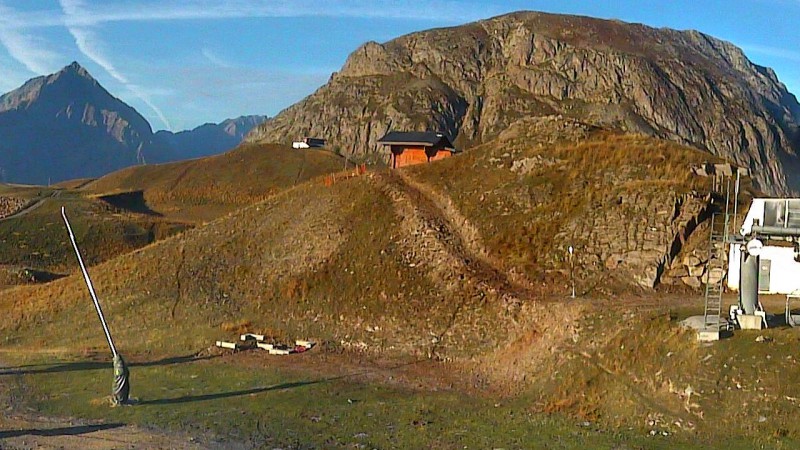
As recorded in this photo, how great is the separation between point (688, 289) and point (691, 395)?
520 inches

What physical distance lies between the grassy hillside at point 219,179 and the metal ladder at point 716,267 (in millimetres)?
74913

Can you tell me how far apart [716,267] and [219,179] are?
111472mm

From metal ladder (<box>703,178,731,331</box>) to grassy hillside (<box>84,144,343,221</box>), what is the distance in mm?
74913

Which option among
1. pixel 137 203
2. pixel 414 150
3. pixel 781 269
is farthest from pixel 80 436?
pixel 137 203

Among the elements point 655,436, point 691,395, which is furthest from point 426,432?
point 691,395

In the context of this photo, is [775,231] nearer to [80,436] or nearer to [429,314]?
[429,314]

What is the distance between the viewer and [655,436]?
2070 centimetres

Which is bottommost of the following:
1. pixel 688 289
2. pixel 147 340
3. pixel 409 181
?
pixel 147 340

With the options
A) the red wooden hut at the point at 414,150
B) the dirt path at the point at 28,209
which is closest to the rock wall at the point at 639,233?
the red wooden hut at the point at 414,150

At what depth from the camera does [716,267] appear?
3397 cm

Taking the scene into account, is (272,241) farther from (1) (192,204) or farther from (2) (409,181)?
(1) (192,204)

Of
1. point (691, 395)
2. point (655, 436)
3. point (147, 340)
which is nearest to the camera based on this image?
point (655, 436)

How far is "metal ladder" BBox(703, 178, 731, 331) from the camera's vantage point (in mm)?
24516

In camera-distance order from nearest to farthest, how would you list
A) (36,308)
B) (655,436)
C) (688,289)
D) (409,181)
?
(655,436) → (688,289) → (36,308) → (409,181)
